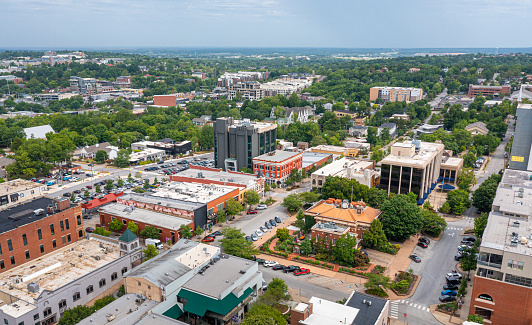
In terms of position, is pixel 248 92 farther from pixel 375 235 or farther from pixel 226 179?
pixel 375 235

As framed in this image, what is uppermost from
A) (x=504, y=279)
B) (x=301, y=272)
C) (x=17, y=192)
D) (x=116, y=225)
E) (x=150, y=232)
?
(x=17, y=192)

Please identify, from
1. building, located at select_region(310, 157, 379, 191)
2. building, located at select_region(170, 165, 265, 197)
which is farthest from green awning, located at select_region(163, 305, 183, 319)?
building, located at select_region(310, 157, 379, 191)

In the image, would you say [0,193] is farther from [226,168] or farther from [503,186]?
[503,186]

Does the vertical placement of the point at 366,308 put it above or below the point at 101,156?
above

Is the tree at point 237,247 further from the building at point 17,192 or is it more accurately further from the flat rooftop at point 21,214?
the building at point 17,192

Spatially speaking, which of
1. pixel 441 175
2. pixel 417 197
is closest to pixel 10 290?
pixel 417 197

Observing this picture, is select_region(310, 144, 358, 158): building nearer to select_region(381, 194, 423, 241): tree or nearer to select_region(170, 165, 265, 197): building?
select_region(170, 165, 265, 197): building

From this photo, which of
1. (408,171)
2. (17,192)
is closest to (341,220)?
(408,171)
